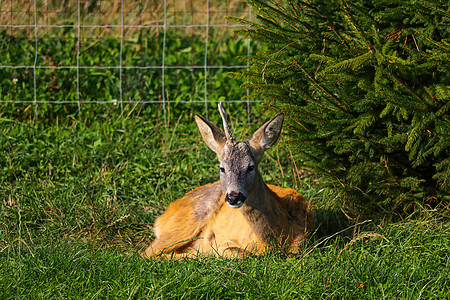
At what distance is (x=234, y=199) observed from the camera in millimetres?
3852

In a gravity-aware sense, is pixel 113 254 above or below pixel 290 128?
below

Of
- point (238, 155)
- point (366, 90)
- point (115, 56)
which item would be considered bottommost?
point (238, 155)

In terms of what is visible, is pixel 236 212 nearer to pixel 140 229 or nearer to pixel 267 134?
pixel 267 134

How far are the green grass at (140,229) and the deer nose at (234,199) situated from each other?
14.4 inches

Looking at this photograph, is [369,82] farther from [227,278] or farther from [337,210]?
[227,278]

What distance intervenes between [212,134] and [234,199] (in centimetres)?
70

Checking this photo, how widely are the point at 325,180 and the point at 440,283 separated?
60.9 inches

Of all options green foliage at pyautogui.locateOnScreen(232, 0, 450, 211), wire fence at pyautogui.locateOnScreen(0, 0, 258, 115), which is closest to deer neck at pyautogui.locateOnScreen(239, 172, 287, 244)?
green foliage at pyautogui.locateOnScreen(232, 0, 450, 211)

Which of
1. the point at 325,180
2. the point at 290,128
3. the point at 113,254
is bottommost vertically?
the point at 113,254

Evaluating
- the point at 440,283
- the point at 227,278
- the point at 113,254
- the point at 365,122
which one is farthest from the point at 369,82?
the point at 113,254

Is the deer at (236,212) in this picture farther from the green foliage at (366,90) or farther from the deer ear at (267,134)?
the green foliage at (366,90)

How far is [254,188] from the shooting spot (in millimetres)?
4148

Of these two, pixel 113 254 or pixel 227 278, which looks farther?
pixel 113 254

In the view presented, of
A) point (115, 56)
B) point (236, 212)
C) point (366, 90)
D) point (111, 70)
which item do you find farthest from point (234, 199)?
point (115, 56)
